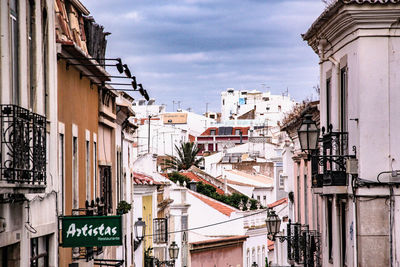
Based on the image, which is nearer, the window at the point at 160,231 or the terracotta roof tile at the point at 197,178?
the window at the point at 160,231

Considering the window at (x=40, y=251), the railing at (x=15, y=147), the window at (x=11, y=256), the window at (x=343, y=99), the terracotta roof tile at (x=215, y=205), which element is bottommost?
the terracotta roof tile at (x=215, y=205)

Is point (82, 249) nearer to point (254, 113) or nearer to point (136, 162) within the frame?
point (136, 162)

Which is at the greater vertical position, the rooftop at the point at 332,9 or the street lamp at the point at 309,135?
the rooftop at the point at 332,9

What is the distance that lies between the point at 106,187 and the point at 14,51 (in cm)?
1256

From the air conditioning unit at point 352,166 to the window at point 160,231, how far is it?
2578cm

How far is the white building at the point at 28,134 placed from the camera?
11.0 meters

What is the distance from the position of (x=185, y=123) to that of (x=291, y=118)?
373 feet

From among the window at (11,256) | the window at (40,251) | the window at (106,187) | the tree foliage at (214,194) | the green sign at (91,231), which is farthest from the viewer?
the tree foliage at (214,194)

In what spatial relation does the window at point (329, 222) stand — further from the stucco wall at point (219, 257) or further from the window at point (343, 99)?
the stucco wall at point (219, 257)

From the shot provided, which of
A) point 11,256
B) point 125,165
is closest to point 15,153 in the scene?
point 11,256

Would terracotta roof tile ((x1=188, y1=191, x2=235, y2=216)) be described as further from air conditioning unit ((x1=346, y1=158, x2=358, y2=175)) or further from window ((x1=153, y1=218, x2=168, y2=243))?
air conditioning unit ((x1=346, y1=158, x2=358, y2=175))

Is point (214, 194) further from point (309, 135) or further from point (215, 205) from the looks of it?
point (309, 135)

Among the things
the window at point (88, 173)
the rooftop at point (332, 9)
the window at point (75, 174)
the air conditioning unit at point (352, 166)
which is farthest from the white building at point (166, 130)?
the air conditioning unit at point (352, 166)

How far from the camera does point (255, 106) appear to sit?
15200 centimetres
